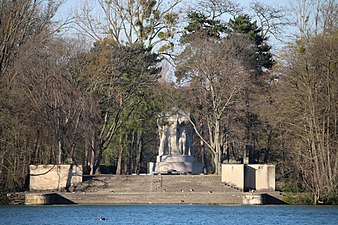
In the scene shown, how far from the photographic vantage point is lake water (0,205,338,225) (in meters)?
44.2

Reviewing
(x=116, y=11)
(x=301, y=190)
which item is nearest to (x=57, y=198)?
(x=301, y=190)

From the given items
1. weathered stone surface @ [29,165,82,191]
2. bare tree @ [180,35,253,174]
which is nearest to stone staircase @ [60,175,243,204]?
weathered stone surface @ [29,165,82,191]

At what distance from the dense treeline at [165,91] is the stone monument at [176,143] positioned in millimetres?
1194

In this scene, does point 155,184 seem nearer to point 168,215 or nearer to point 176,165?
point 176,165

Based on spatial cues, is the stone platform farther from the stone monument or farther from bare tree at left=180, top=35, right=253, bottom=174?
bare tree at left=180, top=35, right=253, bottom=174

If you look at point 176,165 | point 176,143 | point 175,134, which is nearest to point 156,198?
point 176,165

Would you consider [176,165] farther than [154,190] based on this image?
Yes

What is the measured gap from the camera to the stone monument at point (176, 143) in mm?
68875

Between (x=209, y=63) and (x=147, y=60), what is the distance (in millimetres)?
7216

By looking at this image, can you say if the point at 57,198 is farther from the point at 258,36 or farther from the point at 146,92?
the point at 258,36

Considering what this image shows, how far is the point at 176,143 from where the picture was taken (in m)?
69.6

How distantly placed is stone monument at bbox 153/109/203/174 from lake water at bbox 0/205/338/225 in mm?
12416

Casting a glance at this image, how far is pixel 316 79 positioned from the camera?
59031 mm

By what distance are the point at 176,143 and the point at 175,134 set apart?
64 cm
